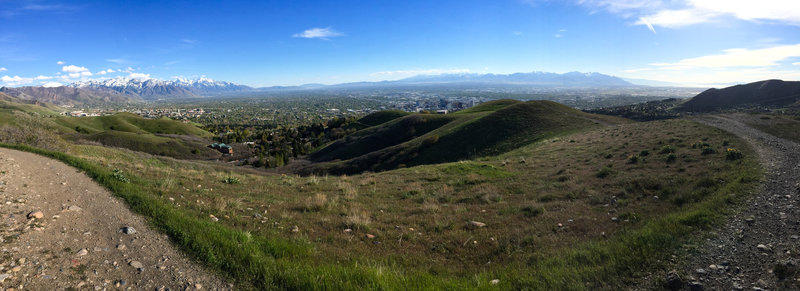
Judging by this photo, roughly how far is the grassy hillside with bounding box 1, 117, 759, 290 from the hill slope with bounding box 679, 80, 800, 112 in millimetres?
121988

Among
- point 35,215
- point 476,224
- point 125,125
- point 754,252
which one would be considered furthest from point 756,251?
point 125,125

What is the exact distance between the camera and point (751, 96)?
101 meters

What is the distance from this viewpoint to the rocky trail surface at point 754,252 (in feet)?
14.6

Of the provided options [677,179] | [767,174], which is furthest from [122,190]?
[767,174]

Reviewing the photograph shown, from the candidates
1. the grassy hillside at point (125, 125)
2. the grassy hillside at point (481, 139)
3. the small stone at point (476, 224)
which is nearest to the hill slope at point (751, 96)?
the grassy hillside at point (481, 139)

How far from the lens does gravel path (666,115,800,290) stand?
14.6 ft

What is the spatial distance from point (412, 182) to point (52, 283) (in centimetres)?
1447

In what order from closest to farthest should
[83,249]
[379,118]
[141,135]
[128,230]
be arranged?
[83,249]
[128,230]
[141,135]
[379,118]

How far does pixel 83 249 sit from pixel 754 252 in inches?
475

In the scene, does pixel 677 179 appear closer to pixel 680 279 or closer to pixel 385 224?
pixel 680 279

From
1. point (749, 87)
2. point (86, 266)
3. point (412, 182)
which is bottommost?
point (412, 182)

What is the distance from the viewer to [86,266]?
474 cm

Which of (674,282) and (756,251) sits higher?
(756,251)

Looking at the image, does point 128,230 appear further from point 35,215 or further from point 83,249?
point 35,215
